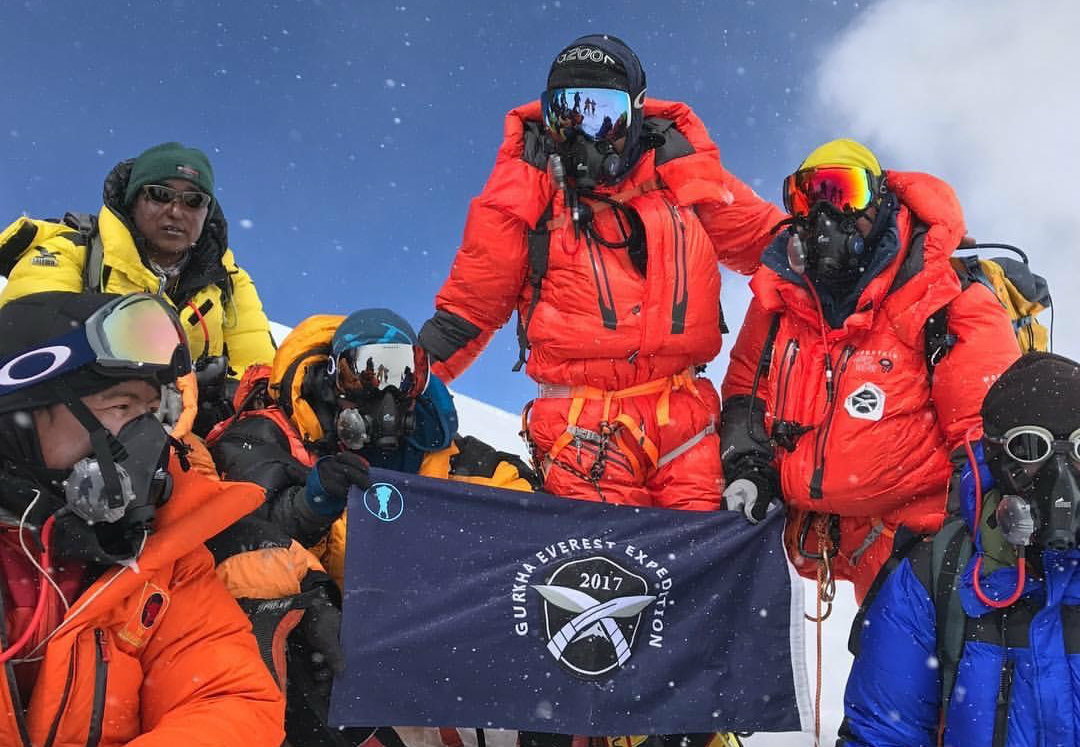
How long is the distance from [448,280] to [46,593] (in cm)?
279

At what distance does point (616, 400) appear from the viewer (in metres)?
4.33

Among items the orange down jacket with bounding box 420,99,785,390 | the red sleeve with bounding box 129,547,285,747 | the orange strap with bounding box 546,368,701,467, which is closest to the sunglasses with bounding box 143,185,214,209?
the orange down jacket with bounding box 420,99,785,390

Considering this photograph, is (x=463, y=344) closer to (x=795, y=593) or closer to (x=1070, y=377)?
(x=795, y=593)

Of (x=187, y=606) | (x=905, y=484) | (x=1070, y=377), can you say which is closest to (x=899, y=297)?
(x=905, y=484)

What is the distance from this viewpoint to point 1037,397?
2846mm

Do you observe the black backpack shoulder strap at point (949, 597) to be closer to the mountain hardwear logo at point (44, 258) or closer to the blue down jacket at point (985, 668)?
the blue down jacket at point (985, 668)

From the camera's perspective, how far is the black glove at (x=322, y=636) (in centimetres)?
345

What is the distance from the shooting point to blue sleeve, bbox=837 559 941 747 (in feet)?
9.32

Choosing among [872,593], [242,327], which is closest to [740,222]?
[872,593]

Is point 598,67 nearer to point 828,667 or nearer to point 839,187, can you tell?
point 839,187

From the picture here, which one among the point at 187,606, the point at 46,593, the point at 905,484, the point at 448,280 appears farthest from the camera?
the point at 448,280

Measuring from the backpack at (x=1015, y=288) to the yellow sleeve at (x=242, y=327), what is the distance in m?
3.16

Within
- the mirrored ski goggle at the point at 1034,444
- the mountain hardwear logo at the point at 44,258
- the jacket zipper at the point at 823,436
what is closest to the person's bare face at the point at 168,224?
the mountain hardwear logo at the point at 44,258

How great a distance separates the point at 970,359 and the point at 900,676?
142cm
